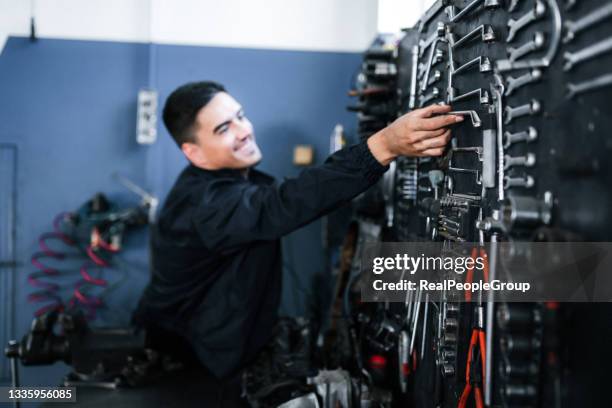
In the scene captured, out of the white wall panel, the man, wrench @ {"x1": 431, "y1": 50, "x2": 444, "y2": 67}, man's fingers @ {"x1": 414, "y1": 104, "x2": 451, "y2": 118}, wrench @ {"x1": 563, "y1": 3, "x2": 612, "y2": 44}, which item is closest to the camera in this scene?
wrench @ {"x1": 563, "y1": 3, "x2": 612, "y2": 44}

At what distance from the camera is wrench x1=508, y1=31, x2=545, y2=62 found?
0.71 metres

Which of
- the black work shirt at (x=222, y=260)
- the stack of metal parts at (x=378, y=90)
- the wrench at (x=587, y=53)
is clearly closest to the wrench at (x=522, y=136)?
the wrench at (x=587, y=53)

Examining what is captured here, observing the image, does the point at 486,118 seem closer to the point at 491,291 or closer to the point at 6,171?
the point at 491,291

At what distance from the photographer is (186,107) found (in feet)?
5.76

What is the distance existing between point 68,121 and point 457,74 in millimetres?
1966

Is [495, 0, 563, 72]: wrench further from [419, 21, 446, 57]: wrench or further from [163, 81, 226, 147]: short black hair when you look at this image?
[163, 81, 226, 147]: short black hair

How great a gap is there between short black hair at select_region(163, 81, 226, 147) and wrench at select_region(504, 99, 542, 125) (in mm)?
1157

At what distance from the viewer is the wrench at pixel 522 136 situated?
735 mm

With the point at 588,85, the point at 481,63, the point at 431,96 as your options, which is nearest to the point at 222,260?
the point at 431,96

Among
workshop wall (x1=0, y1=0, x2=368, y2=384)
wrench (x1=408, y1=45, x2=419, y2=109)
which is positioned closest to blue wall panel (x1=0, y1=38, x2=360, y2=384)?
workshop wall (x1=0, y1=0, x2=368, y2=384)

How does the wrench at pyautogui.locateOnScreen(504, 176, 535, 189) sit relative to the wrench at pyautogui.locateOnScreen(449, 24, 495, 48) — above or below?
below

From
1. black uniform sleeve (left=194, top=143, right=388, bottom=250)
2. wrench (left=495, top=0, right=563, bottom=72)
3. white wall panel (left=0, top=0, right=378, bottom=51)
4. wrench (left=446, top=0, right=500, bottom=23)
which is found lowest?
black uniform sleeve (left=194, top=143, right=388, bottom=250)

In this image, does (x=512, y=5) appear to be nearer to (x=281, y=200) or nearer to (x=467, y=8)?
(x=467, y=8)

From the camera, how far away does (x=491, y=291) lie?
0.81m
